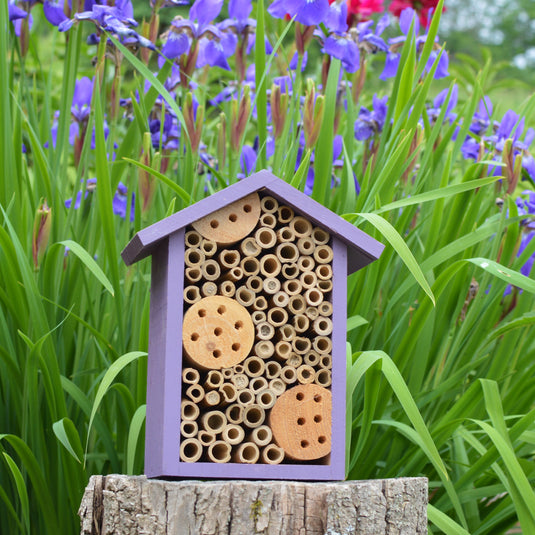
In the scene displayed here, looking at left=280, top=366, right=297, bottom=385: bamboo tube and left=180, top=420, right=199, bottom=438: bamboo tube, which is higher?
left=280, top=366, right=297, bottom=385: bamboo tube

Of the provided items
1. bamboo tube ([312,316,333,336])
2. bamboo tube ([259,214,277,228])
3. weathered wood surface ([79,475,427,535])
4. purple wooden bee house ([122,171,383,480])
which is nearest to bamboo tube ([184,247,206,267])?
purple wooden bee house ([122,171,383,480])

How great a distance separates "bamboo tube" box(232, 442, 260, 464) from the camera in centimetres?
121

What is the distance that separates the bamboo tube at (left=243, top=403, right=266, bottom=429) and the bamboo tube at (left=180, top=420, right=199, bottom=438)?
0.08m

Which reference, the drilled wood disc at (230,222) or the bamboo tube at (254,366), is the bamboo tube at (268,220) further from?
the bamboo tube at (254,366)

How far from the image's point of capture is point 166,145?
7.05 ft

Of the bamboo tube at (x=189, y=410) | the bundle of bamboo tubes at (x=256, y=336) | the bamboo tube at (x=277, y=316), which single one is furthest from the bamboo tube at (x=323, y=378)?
the bamboo tube at (x=189, y=410)

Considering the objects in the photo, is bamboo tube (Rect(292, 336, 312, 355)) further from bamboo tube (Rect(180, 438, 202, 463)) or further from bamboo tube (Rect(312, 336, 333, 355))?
bamboo tube (Rect(180, 438, 202, 463))

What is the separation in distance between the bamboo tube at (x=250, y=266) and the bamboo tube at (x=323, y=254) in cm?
11

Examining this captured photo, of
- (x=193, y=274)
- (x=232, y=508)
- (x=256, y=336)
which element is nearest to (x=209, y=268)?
(x=193, y=274)

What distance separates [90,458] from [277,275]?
0.59 m

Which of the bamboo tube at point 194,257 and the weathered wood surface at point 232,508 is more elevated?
the bamboo tube at point 194,257

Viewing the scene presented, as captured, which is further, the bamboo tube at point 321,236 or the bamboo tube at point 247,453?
the bamboo tube at point 321,236

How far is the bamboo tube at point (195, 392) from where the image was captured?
121cm

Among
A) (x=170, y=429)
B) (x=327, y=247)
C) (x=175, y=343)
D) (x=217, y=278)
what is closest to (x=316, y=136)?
(x=327, y=247)
